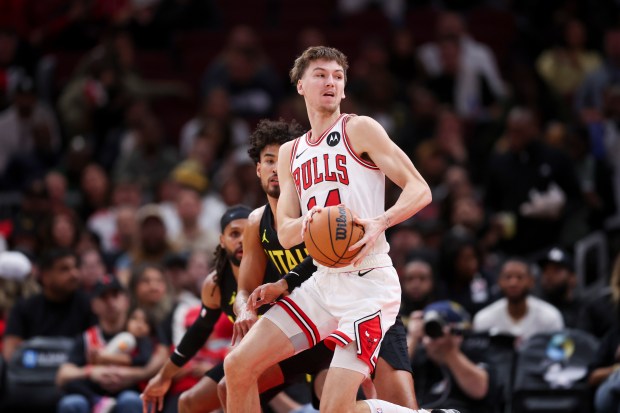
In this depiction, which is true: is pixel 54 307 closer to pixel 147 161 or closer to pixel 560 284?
pixel 147 161

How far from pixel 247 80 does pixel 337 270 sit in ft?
29.4

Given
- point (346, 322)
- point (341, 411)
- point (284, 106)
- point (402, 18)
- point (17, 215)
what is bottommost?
point (341, 411)

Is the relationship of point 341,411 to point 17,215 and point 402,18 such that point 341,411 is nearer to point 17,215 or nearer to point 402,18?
point 17,215

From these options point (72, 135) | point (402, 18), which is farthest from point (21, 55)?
point (402, 18)

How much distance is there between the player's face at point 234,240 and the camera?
25.9 ft

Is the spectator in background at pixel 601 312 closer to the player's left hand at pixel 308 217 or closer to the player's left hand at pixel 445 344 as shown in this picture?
the player's left hand at pixel 445 344

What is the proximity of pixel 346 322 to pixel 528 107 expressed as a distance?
8.65 metres

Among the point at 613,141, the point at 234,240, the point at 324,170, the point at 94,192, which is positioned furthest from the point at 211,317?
the point at 613,141

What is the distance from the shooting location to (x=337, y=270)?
6570 millimetres

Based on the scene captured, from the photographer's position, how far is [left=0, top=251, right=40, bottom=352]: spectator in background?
11.3 meters

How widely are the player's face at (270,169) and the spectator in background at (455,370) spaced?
7.28ft

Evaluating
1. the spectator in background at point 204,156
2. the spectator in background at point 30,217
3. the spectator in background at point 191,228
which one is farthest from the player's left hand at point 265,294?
the spectator in background at point 204,156

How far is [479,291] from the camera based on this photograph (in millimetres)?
11453

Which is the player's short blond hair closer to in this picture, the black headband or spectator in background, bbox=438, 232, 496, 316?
the black headband
